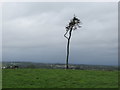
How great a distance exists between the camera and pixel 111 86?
15492 millimetres

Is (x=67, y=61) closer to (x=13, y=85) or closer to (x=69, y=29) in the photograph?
(x=69, y=29)

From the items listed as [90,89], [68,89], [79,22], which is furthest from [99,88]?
[79,22]

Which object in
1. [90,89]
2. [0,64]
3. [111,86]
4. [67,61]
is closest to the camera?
[90,89]

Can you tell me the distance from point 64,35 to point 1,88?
20.6 meters

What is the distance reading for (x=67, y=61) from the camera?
110 feet

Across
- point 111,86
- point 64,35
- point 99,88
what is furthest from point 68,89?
point 64,35

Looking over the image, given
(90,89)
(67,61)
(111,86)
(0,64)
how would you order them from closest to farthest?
(90,89)
(111,86)
(0,64)
(67,61)

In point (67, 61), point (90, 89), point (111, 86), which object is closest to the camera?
point (90, 89)

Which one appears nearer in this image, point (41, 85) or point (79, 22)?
point (41, 85)

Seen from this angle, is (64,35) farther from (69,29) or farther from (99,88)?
(99,88)

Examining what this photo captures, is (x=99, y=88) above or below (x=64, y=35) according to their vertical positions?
below

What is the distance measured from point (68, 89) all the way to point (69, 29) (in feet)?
68.5

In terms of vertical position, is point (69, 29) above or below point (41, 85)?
above

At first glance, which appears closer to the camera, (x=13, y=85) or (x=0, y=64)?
(x=13, y=85)
